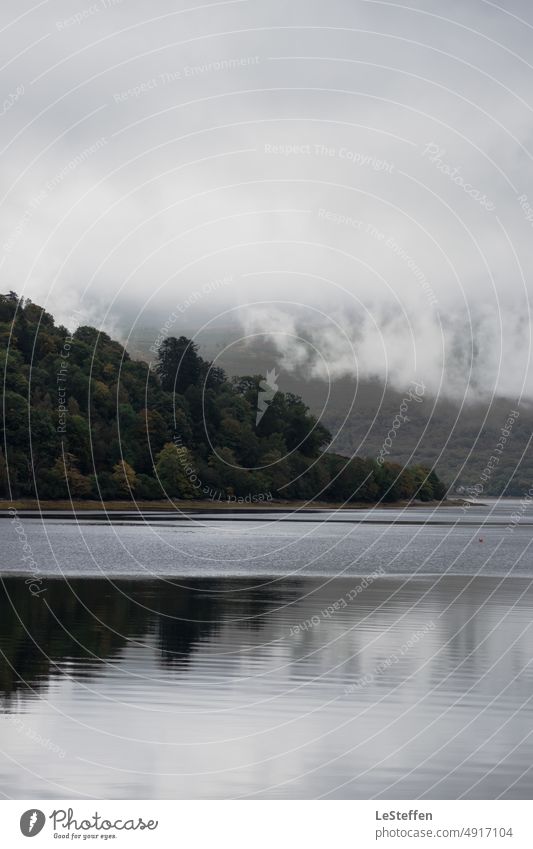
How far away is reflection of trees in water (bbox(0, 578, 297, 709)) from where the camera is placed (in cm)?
3278

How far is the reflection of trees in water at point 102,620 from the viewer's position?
108ft

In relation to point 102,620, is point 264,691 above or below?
below

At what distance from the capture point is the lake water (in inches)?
868

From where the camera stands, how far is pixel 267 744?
24.5 m

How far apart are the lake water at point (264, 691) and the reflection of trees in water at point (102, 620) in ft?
0.33

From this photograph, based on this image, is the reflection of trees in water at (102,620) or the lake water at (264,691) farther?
the reflection of trees in water at (102,620)

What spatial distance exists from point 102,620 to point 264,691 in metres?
14.9

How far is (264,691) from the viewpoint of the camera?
2998 cm

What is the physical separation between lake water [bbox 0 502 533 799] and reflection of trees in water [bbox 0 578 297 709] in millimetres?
99

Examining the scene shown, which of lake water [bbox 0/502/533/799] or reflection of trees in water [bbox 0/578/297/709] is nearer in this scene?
lake water [bbox 0/502/533/799]

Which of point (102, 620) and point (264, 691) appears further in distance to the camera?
point (102, 620)
